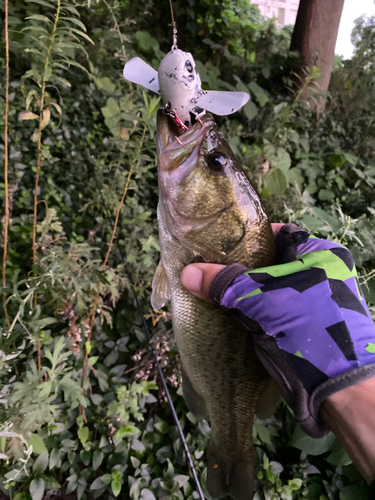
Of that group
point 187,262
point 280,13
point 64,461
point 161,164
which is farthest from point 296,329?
point 280,13

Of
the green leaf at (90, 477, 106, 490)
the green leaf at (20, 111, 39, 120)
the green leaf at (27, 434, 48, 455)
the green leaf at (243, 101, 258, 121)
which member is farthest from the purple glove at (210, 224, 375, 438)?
the green leaf at (243, 101, 258, 121)

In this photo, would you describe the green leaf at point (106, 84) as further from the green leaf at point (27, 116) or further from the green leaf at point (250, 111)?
the green leaf at point (27, 116)

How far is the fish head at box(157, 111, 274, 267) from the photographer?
1.06 m

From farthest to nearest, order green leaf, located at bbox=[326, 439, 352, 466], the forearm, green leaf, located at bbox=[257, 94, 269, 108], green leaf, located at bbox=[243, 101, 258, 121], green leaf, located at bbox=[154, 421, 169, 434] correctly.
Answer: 1. green leaf, located at bbox=[257, 94, 269, 108]
2. green leaf, located at bbox=[243, 101, 258, 121]
3. green leaf, located at bbox=[154, 421, 169, 434]
4. green leaf, located at bbox=[326, 439, 352, 466]
5. the forearm

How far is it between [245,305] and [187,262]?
317 millimetres

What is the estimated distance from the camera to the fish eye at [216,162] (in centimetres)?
106

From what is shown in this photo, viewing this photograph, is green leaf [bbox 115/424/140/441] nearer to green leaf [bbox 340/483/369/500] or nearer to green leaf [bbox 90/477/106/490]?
green leaf [bbox 90/477/106/490]

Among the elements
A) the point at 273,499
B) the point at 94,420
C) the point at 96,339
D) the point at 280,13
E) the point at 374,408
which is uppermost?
the point at 280,13

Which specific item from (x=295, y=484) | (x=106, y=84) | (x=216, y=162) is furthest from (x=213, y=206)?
(x=106, y=84)

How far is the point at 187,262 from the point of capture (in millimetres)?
1144

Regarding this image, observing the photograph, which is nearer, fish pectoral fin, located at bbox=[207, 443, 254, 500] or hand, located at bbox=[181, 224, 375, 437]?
hand, located at bbox=[181, 224, 375, 437]

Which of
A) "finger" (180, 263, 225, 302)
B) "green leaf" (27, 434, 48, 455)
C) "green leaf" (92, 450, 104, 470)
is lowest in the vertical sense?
"green leaf" (92, 450, 104, 470)

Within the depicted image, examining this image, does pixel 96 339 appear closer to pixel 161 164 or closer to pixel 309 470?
pixel 161 164

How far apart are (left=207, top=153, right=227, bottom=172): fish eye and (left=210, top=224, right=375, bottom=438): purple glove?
379 mm
